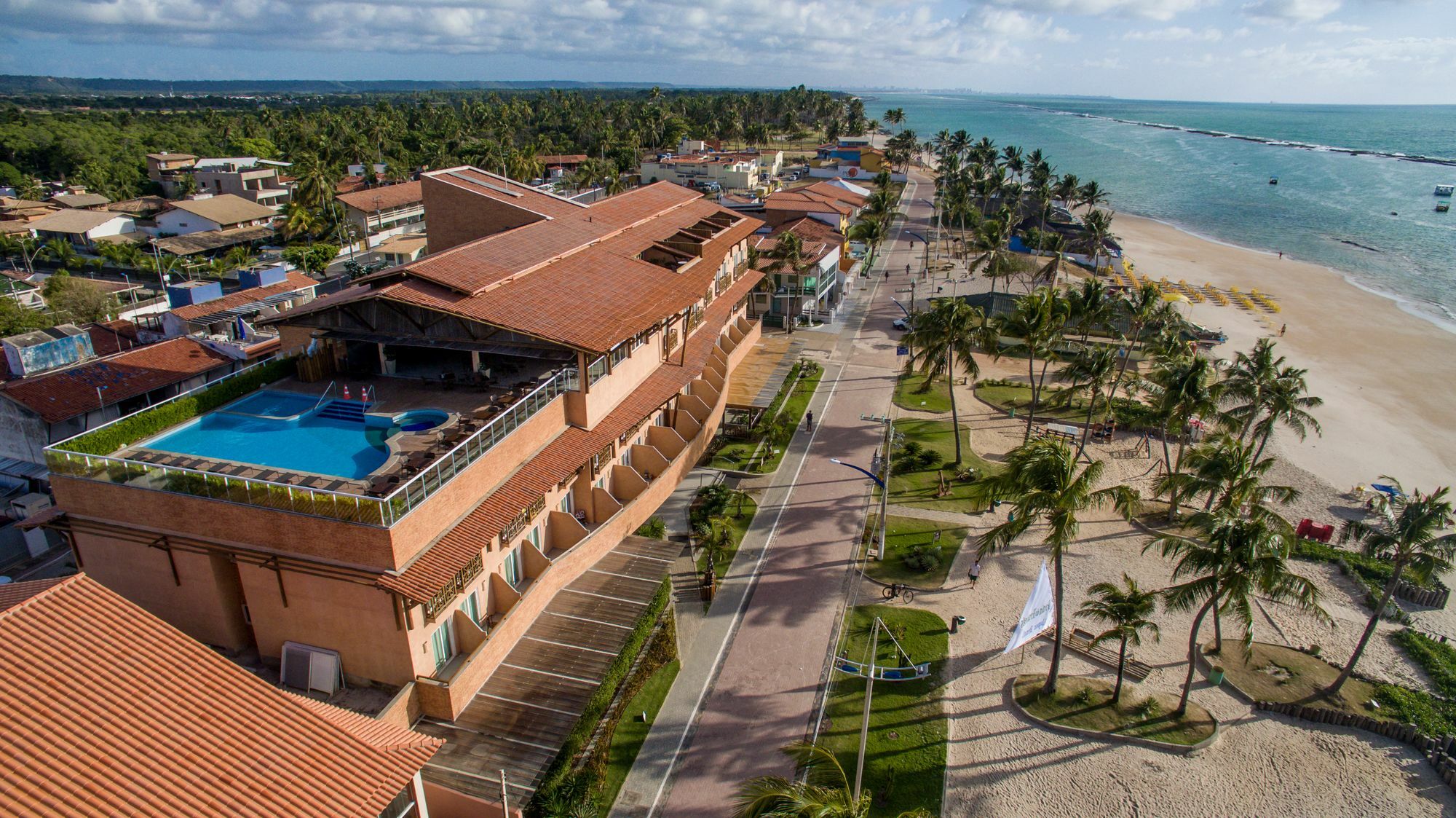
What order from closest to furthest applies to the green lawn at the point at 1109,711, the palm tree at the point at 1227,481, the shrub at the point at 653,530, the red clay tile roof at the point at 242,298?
the green lawn at the point at 1109,711
the palm tree at the point at 1227,481
the shrub at the point at 653,530
the red clay tile roof at the point at 242,298

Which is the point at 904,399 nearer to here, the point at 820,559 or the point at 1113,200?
the point at 820,559

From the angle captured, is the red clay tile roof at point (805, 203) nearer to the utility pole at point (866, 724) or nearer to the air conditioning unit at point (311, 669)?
the utility pole at point (866, 724)

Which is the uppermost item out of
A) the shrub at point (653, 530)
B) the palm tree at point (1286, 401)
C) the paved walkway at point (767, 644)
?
the palm tree at point (1286, 401)

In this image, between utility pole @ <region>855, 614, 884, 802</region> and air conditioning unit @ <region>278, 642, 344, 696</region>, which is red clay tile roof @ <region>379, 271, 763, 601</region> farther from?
utility pole @ <region>855, 614, 884, 802</region>

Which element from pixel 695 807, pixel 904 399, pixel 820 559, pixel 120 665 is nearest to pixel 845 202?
pixel 904 399

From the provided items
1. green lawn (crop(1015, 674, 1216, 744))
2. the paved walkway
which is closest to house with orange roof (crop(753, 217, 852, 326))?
the paved walkway

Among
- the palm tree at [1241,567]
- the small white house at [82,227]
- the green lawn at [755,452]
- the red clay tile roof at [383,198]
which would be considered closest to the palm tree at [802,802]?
the palm tree at [1241,567]
